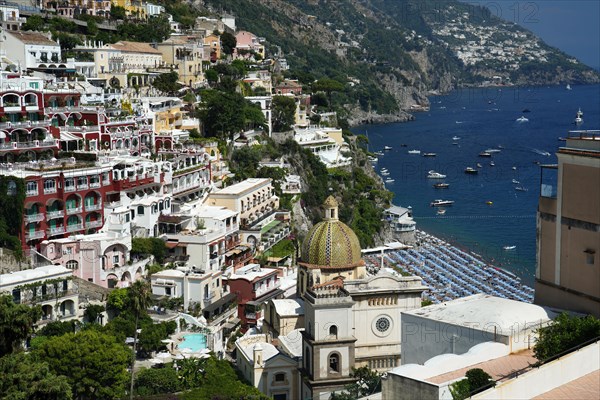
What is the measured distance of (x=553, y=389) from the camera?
40.9ft

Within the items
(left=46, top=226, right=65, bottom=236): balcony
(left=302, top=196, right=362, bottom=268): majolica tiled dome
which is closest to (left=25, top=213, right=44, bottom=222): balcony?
(left=46, top=226, right=65, bottom=236): balcony

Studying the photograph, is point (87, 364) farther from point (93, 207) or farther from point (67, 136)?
point (67, 136)

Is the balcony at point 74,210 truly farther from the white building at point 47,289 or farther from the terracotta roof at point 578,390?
the terracotta roof at point 578,390

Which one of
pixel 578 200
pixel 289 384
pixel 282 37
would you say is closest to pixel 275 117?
pixel 289 384

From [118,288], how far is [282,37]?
116404mm

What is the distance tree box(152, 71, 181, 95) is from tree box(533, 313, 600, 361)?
4505 cm

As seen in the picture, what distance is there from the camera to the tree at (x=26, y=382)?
18.2 meters

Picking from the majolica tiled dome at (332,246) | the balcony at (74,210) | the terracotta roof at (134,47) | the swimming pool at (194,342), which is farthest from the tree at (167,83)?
the majolica tiled dome at (332,246)

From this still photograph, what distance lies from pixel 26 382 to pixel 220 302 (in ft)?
53.9

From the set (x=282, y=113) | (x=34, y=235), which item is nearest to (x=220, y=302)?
(x=34, y=235)

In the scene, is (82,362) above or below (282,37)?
below

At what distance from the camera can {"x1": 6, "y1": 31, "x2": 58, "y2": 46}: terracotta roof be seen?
161ft

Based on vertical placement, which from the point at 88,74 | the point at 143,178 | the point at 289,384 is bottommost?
the point at 289,384

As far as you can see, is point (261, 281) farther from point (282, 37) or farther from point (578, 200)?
point (282, 37)
